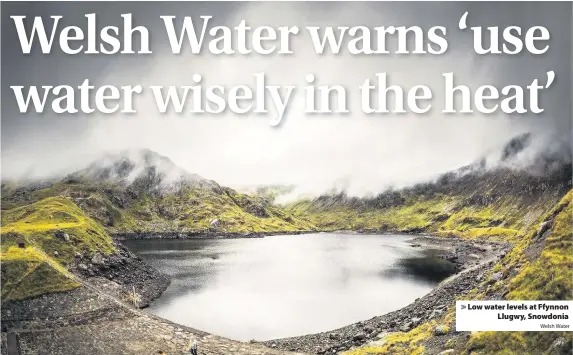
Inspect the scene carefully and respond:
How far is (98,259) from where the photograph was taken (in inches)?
1152

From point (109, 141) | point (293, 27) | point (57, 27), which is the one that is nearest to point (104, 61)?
point (57, 27)

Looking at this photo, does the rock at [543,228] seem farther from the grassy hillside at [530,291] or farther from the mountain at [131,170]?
the mountain at [131,170]

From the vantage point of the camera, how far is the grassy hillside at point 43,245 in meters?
20.3

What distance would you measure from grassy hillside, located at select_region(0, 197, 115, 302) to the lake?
7.41 meters

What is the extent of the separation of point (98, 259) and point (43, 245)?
4.56 metres

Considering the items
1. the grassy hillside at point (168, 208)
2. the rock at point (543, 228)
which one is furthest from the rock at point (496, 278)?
the grassy hillside at point (168, 208)

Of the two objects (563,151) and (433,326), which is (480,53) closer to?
(563,151)

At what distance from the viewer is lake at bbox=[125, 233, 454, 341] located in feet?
87.5

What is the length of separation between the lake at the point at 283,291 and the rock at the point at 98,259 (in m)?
5.38

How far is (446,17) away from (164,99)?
15277mm

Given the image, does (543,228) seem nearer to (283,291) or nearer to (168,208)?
(283,291)

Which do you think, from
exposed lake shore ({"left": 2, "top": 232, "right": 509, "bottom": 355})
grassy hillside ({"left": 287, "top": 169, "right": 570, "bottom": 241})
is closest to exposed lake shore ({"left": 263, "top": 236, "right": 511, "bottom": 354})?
exposed lake shore ({"left": 2, "top": 232, "right": 509, "bottom": 355})

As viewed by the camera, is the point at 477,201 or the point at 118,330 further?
the point at 477,201

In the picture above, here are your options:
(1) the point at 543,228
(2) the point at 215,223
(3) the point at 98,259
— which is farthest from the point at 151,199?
(1) the point at 543,228
